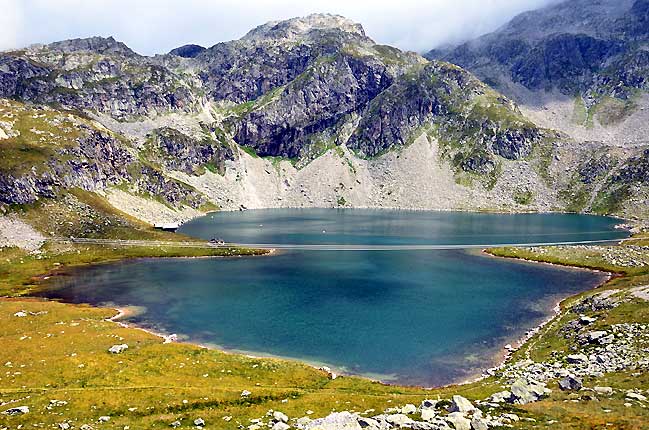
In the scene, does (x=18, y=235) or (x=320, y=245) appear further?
(x=320, y=245)

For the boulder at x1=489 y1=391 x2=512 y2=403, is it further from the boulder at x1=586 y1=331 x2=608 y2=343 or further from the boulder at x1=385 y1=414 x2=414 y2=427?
the boulder at x1=586 y1=331 x2=608 y2=343

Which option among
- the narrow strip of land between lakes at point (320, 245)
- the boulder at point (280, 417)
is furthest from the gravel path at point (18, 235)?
the boulder at point (280, 417)

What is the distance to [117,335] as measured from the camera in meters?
69.9

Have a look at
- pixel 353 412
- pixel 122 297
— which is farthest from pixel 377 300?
pixel 353 412

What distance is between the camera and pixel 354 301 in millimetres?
94062

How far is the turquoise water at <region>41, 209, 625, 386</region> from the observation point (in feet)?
221

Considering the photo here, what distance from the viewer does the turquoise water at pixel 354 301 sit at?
67.3 meters

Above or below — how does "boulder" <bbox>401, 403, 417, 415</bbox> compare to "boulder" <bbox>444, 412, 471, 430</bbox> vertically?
below

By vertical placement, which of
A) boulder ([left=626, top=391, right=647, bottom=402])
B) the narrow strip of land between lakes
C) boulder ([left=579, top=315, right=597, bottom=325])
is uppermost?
boulder ([left=626, top=391, right=647, bottom=402])

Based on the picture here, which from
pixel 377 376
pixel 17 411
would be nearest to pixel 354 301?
pixel 377 376

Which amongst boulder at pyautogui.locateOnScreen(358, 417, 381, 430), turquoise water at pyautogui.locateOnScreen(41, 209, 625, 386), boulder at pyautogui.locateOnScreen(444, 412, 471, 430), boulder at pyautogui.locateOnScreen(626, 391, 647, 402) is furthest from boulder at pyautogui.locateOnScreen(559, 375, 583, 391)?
boulder at pyautogui.locateOnScreen(358, 417, 381, 430)

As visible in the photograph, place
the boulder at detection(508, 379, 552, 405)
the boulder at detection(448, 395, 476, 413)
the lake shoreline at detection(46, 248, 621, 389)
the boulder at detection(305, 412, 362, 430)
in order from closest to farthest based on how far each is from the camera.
→ the boulder at detection(305, 412, 362, 430), the boulder at detection(448, 395, 476, 413), the boulder at detection(508, 379, 552, 405), the lake shoreline at detection(46, 248, 621, 389)

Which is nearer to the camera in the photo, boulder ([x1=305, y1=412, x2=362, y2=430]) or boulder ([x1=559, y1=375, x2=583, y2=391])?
boulder ([x1=305, y1=412, x2=362, y2=430])

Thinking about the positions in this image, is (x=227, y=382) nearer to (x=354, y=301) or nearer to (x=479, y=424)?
(x=479, y=424)
